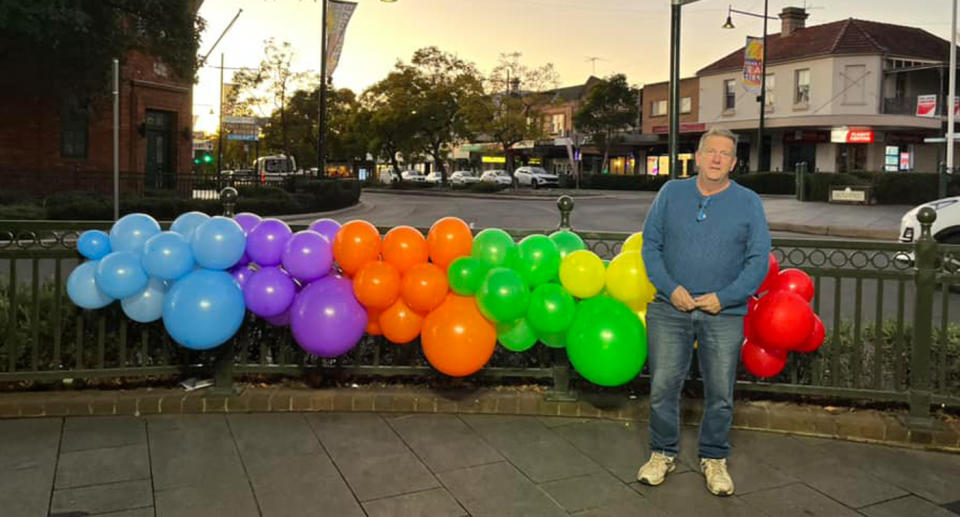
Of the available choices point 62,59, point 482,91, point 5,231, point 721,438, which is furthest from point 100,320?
point 482,91

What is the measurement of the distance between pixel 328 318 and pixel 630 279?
1.81 metres

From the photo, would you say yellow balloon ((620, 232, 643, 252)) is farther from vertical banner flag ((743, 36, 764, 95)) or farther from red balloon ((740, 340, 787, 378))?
vertical banner flag ((743, 36, 764, 95))

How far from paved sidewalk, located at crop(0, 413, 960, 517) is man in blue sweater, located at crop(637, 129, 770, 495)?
0.27 m

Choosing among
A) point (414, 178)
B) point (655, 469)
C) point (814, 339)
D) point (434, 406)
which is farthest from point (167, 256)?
point (414, 178)

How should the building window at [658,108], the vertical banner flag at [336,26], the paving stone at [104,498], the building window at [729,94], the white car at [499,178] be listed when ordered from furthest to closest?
the building window at [658,108] < the white car at [499,178] < the building window at [729,94] < the vertical banner flag at [336,26] < the paving stone at [104,498]

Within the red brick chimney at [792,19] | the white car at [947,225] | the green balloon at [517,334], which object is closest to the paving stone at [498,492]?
the green balloon at [517,334]

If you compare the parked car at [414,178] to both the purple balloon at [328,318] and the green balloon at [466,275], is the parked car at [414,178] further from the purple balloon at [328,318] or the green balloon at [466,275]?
the green balloon at [466,275]

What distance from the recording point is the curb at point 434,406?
5148 millimetres

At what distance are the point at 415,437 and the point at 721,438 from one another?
6.01 feet

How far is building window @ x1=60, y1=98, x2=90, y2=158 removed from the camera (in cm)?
2691

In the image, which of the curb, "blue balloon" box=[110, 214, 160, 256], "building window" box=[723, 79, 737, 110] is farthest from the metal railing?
"building window" box=[723, 79, 737, 110]

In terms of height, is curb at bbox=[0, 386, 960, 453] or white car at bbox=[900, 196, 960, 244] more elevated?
white car at bbox=[900, 196, 960, 244]

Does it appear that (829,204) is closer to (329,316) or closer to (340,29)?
(340,29)

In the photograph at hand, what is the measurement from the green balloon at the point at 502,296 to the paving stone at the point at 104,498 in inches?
80.7
